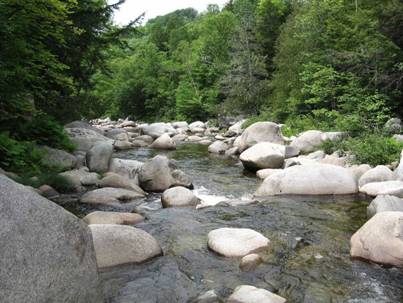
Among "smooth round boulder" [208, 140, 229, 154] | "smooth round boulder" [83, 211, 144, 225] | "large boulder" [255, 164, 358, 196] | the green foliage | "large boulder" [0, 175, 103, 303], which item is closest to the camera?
"large boulder" [0, 175, 103, 303]

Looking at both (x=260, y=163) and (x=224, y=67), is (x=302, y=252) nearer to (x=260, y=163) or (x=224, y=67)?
(x=260, y=163)

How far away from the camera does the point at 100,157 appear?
12570 millimetres

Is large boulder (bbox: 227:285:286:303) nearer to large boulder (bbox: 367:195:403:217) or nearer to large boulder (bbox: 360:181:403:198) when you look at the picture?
large boulder (bbox: 367:195:403:217)

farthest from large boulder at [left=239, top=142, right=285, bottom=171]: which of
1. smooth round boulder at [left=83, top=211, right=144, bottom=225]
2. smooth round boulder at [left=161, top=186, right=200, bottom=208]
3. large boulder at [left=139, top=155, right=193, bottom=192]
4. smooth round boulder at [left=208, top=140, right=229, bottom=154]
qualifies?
smooth round boulder at [left=83, top=211, right=144, bottom=225]

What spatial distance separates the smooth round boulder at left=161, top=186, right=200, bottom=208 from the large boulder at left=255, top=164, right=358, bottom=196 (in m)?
1.97

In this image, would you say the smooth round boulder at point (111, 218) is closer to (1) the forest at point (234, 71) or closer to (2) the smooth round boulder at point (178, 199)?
(2) the smooth round boulder at point (178, 199)

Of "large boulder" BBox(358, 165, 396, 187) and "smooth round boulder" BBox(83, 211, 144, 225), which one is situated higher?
"smooth round boulder" BBox(83, 211, 144, 225)

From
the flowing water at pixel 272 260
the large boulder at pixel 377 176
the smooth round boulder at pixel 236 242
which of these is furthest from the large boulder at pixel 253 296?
the large boulder at pixel 377 176

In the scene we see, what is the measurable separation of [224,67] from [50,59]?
2812cm

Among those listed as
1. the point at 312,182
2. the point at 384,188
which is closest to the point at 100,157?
the point at 312,182

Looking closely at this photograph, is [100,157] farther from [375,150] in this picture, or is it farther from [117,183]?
[375,150]

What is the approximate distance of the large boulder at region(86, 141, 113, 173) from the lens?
1239 cm

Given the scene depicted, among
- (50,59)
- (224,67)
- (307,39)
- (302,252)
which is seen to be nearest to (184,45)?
(224,67)

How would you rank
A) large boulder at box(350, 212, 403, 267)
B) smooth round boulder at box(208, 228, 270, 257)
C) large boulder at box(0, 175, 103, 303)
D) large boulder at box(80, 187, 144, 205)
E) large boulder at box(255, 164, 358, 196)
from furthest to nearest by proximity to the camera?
large boulder at box(255, 164, 358, 196) → large boulder at box(80, 187, 144, 205) → smooth round boulder at box(208, 228, 270, 257) → large boulder at box(350, 212, 403, 267) → large boulder at box(0, 175, 103, 303)
